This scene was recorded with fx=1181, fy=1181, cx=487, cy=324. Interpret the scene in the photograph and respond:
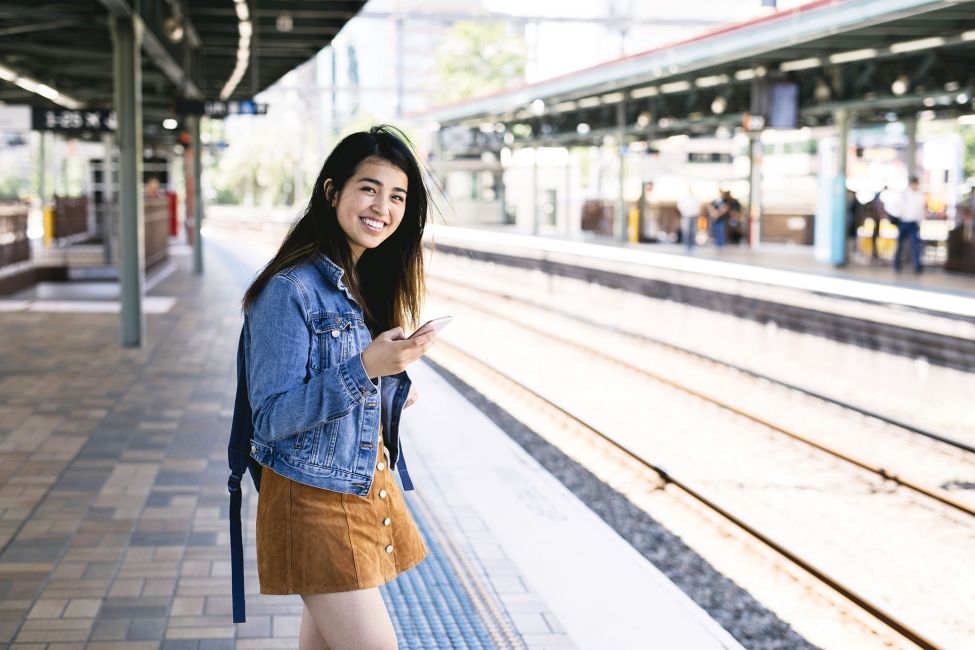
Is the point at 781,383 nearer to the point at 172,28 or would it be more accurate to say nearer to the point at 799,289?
the point at 799,289

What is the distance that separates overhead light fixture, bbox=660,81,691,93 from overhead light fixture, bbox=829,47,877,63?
4817 mm

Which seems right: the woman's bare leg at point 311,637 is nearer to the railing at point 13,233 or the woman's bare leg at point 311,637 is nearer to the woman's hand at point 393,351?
the woman's hand at point 393,351

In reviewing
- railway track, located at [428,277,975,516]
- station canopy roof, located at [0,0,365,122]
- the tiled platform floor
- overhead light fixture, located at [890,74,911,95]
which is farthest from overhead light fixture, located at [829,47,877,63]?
the tiled platform floor

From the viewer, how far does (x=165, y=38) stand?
1447cm

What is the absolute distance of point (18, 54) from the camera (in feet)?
60.4

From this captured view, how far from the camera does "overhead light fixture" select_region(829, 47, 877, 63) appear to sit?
19.0 m

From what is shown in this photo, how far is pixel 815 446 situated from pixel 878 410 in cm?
230

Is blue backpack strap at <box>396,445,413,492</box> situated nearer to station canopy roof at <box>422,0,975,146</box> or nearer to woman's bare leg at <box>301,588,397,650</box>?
woman's bare leg at <box>301,588,397,650</box>

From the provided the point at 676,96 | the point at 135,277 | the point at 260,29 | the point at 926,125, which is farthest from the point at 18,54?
the point at 926,125

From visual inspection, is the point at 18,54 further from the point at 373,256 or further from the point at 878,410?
the point at 373,256

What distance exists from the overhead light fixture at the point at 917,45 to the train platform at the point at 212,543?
11028 mm

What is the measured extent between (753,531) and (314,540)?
14.1 ft

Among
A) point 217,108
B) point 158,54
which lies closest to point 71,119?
point 217,108

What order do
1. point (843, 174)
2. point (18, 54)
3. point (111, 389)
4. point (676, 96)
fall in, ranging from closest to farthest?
point (111, 389) → point (18, 54) → point (843, 174) → point (676, 96)
